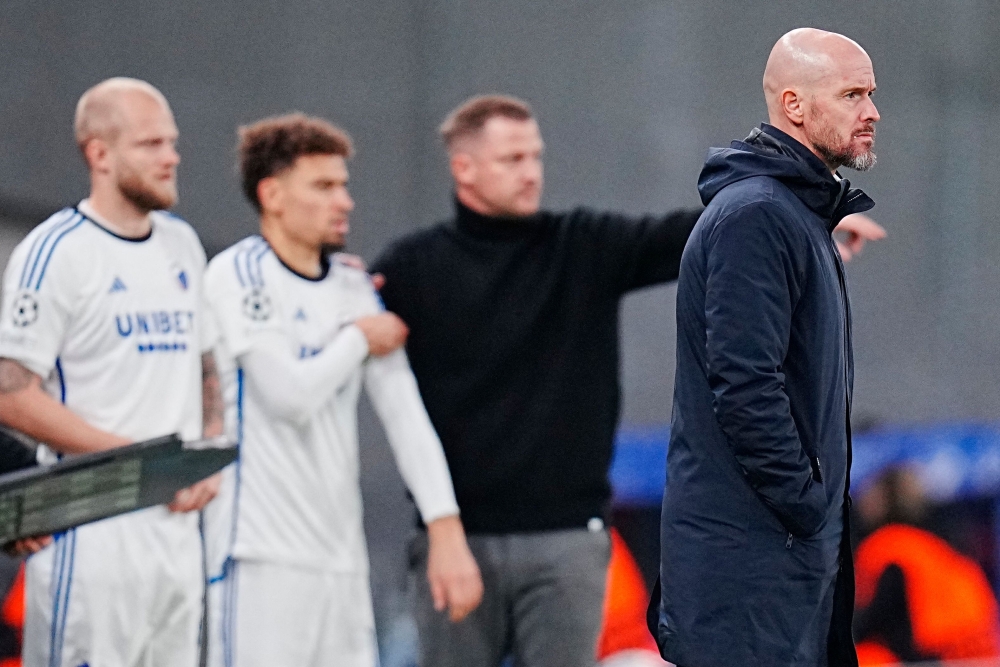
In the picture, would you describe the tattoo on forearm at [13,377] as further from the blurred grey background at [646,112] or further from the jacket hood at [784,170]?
the blurred grey background at [646,112]

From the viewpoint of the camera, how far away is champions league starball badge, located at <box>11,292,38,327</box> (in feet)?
9.79

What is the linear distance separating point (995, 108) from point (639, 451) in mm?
2381

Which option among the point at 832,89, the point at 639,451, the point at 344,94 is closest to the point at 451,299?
the point at 832,89

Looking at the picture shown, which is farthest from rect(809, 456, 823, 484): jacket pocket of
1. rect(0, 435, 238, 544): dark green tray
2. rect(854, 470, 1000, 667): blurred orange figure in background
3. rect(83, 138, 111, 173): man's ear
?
rect(854, 470, 1000, 667): blurred orange figure in background

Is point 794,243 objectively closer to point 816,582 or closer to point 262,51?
point 816,582

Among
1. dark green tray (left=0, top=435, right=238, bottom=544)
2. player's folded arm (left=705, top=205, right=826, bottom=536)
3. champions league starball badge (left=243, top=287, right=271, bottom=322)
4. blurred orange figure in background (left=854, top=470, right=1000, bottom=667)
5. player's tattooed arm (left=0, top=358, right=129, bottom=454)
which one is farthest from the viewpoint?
blurred orange figure in background (left=854, top=470, right=1000, bottom=667)

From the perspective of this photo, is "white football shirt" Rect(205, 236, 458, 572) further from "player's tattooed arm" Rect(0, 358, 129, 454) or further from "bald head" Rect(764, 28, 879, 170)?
"bald head" Rect(764, 28, 879, 170)

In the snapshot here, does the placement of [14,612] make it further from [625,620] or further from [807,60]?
[807,60]

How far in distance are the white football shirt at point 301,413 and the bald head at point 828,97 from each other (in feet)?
4.34

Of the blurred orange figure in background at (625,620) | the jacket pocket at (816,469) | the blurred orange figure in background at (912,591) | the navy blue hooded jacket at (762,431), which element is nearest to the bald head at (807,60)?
the navy blue hooded jacket at (762,431)

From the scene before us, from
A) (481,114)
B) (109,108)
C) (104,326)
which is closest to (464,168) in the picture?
(481,114)

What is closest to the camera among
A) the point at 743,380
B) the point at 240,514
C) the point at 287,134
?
the point at 743,380

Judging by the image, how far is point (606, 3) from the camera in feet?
19.9

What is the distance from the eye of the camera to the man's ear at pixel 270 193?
3.43 m
